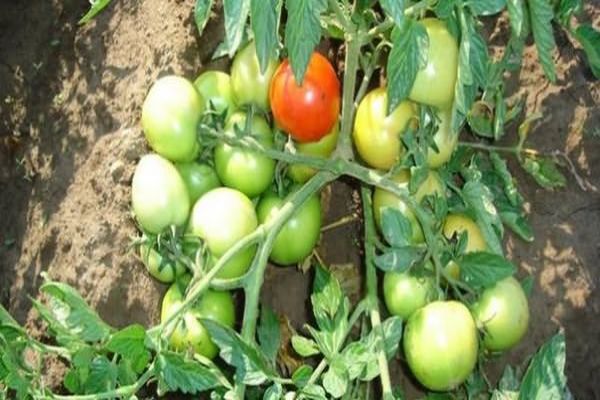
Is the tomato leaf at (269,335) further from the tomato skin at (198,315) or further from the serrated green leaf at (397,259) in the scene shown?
the serrated green leaf at (397,259)

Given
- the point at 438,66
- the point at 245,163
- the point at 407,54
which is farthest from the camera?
the point at 245,163

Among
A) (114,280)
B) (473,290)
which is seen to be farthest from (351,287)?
(114,280)

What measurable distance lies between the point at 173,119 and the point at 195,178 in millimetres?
113

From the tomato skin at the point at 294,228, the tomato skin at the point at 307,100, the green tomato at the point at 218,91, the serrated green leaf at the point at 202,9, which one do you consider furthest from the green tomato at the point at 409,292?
the serrated green leaf at the point at 202,9

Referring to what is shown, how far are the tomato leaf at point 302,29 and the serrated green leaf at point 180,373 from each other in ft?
1.37

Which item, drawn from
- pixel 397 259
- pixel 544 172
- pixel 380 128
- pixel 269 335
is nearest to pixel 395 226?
pixel 397 259

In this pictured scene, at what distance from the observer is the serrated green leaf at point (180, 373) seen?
54.6 inches

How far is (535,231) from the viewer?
1.81 meters

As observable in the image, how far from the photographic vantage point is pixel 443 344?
4.93 ft

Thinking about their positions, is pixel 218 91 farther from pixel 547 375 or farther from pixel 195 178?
pixel 547 375

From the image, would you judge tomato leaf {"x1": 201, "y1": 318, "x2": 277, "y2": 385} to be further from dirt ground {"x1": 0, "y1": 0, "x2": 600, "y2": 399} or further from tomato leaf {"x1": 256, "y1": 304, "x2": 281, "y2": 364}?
dirt ground {"x1": 0, "y1": 0, "x2": 600, "y2": 399}

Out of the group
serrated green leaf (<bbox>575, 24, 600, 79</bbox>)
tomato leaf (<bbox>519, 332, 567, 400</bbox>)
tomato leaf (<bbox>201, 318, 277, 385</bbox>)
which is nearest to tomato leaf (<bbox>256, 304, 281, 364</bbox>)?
tomato leaf (<bbox>201, 318, 277, 385</bbox>)

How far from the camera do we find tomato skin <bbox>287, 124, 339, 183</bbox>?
65.2 inches

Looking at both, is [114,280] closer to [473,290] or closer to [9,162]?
[9,162]
